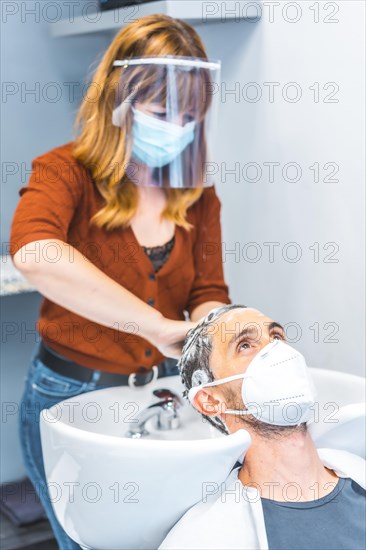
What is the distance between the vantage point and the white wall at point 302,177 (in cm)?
172

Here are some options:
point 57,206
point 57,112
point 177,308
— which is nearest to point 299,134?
point 177,308

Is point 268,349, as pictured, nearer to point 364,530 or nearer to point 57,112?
point 364,530

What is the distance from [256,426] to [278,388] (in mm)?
82

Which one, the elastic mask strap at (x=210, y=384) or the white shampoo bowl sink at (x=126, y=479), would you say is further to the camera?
the elastic mask strap at (x=210, y=384)

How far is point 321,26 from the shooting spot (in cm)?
174

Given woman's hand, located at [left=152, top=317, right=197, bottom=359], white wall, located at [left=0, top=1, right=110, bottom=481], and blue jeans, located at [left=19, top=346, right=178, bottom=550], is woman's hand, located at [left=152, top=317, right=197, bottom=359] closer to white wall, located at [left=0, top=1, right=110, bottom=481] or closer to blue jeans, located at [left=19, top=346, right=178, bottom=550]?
blue jeans, located at [left=19, top=346, right=178, bottom=550]

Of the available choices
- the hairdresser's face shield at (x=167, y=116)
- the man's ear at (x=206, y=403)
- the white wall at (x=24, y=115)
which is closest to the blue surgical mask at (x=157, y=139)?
the hairdresser's face shield at (x=167, y=116)

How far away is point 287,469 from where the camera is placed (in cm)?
136

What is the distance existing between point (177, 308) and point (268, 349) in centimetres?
42

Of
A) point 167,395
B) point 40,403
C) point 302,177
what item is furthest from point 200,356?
point 302,177

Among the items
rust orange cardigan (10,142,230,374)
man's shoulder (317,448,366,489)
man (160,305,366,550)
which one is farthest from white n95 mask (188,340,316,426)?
rust orange cardigan (10,142,230,374)

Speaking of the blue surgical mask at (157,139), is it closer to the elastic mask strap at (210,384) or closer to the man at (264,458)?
the man at (264,458)

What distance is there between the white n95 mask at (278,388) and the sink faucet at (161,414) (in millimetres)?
195

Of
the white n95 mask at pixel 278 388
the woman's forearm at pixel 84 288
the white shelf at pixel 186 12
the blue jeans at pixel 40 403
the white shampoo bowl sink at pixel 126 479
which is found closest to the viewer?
the white shampoo bowl sink at pixel 126 479
